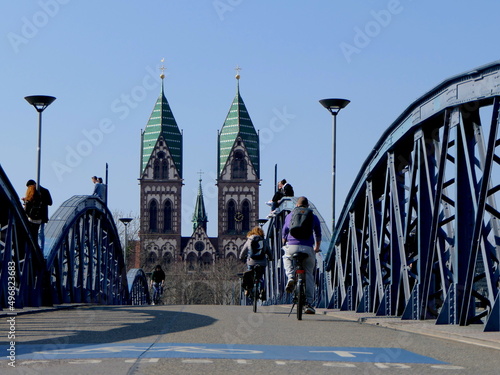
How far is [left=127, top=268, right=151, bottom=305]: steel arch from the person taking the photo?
52.1 meters

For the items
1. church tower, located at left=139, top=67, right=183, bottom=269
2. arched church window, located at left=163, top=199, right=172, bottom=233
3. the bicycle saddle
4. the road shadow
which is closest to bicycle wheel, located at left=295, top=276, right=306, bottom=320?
the bicycle saddle

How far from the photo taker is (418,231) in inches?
526

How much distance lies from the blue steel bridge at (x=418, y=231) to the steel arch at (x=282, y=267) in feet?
0.22

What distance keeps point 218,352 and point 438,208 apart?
15.1 ft

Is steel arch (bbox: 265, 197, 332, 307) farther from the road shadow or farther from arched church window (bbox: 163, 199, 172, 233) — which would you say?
arched church window (bbox: 163, 199, 172, 233)

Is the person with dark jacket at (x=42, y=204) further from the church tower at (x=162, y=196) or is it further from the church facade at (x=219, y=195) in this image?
the church tower at (x=162, y=196)

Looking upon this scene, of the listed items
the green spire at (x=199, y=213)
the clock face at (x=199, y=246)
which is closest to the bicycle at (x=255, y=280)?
the clock face at (x=199, y=246)

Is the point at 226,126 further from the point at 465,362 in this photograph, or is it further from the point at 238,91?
the point at 465,362

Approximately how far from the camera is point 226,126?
163 meters

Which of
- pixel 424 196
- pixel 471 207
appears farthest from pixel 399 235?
pixel 471 207

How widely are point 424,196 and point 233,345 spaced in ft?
16.5

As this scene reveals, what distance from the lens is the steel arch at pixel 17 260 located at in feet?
56.7

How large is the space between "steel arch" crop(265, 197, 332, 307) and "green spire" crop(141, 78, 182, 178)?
414 feet

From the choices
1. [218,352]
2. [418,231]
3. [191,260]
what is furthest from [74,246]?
[191,260]
